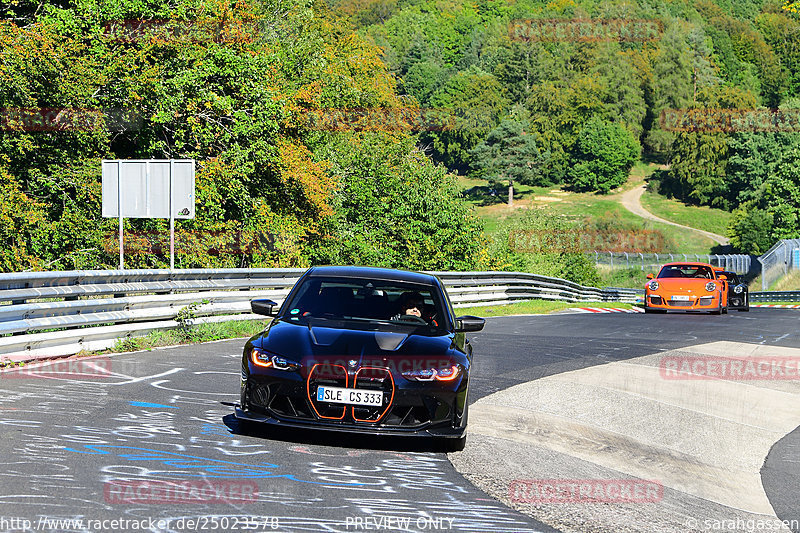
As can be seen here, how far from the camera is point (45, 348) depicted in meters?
11.4

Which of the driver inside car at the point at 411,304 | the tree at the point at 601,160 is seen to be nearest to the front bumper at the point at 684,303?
the driver inside car at the point at 411,304

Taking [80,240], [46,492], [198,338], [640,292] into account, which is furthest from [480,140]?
[46,492]

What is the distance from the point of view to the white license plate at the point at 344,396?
274 inches

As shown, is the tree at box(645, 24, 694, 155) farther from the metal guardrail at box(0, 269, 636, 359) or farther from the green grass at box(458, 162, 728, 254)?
the metal guardrail at box(0, 269, 636, 359)

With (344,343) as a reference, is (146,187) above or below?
above

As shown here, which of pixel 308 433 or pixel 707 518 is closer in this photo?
pixel 707 518

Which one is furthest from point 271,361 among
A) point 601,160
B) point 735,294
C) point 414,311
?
point 601,160

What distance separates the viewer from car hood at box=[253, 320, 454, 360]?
7.19m

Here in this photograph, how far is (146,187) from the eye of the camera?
643 inches

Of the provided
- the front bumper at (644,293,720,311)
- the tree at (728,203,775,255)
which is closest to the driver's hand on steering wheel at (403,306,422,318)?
the front bumper at (644,293,720,311)

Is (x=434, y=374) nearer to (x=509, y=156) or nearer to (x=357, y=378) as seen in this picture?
(x=357, y=378)

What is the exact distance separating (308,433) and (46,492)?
2.64 meters

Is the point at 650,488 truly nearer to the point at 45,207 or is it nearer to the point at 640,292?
the point at 45,207
